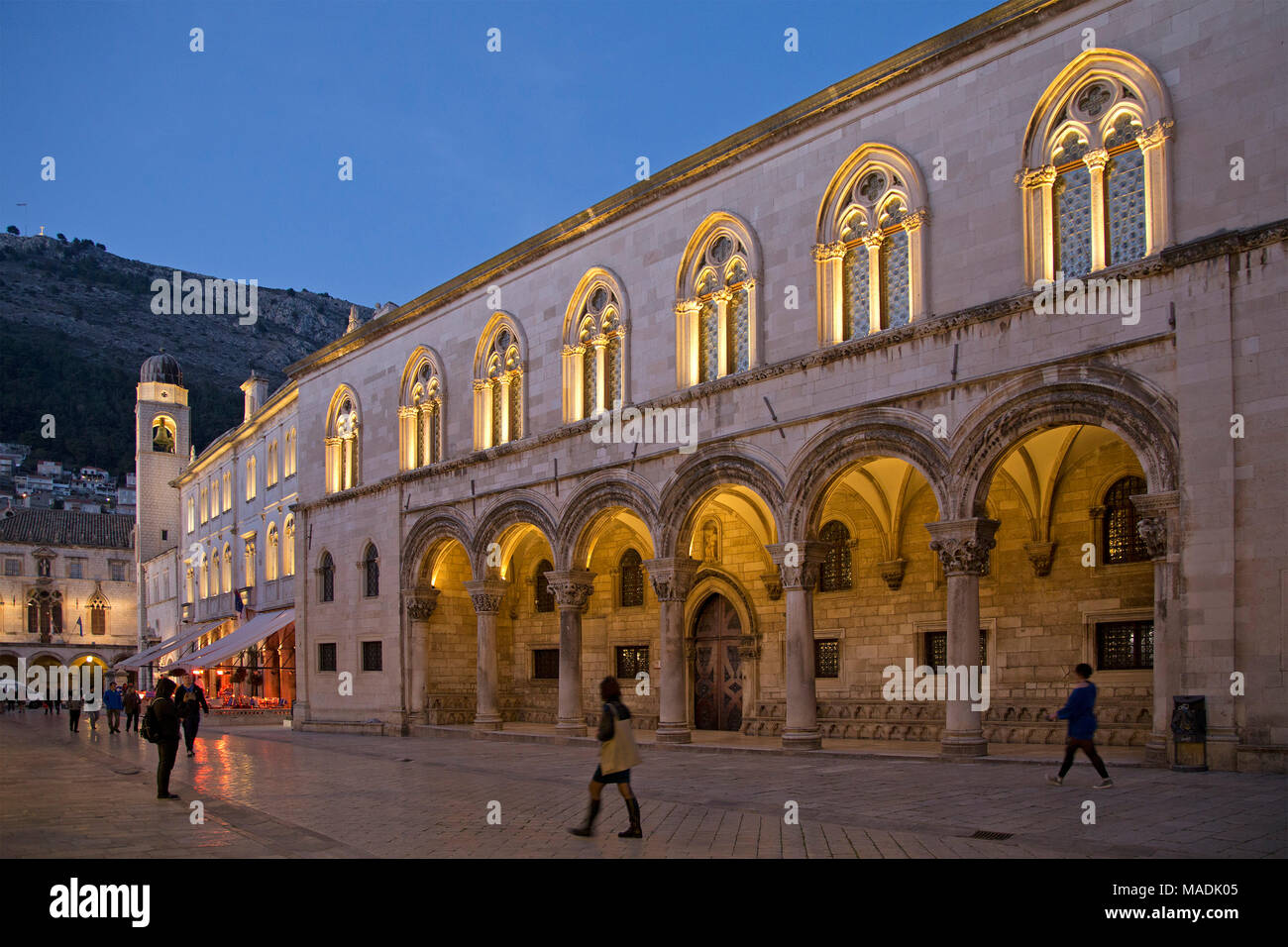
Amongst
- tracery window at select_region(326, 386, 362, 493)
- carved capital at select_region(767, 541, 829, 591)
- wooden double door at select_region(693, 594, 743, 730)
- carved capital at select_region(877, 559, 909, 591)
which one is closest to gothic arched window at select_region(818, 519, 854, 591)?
carved capital at select_region(877, 559, 909, 591)

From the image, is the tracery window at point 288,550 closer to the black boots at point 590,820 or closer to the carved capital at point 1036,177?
the carved capital at point 1036,177

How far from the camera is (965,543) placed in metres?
16.9

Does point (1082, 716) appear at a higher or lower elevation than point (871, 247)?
lower

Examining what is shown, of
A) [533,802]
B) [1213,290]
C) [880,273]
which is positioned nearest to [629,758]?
[533,802]

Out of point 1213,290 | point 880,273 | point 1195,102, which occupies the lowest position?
point 1213,290

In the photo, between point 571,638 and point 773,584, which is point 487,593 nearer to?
point 571,638

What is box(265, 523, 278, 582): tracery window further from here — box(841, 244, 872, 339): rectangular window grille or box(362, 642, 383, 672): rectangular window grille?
box(841, 244, 872, 339): rectangular window grille

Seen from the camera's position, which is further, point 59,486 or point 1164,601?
point 59,486

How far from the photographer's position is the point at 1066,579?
19.5m

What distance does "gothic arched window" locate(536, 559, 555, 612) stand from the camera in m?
29.4

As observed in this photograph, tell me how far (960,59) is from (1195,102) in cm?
389

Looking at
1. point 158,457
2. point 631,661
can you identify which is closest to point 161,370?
point 158,457

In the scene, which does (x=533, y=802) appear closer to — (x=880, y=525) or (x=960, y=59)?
(x=880, y=525)

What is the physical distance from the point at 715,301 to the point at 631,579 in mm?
8069
